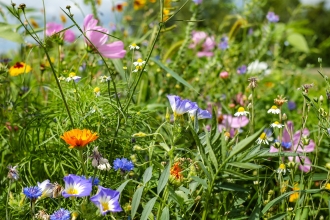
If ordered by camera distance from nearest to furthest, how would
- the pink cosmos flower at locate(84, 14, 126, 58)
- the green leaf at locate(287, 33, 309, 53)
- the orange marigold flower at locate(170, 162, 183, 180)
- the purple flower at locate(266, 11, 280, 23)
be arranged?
1. the orange marigold flower at locate(170, 162, 183, 180)
2. the pink cosmos flower at locate(84, 14, 126, 58)
3. the purple flower at locate(266, 11, 280, 23)
4. the green leaf at locate(287, 33, 309, 53)

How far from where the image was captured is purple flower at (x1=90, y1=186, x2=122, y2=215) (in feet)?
2.48

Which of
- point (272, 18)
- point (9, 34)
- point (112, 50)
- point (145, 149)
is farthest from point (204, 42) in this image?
point (145, 149)

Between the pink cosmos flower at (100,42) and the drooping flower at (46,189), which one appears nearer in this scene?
the drooping flower at (46,189)

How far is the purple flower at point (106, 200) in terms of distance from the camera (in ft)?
2.48

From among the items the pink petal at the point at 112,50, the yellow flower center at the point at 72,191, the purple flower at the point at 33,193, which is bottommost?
the yellow flower center at the point at 72,191

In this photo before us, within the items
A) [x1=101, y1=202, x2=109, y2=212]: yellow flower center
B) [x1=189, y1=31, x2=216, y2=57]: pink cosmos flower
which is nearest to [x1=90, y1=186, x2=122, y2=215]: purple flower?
[x1=101, y1=202, x2=109, y2=212]: yellow flower center

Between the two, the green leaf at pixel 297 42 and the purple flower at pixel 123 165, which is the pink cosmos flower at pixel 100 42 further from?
the green leaf at pixel 297 42

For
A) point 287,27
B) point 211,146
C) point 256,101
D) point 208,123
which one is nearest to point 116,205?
point 211,146

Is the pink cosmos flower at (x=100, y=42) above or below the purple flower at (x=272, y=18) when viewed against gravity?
above

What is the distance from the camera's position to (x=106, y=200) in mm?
781

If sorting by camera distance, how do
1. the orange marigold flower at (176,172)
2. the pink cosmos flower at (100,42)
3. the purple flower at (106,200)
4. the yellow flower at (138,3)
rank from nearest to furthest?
the purple flower at (106,200), the orange marigold flower at (176,172), the pink cosmos flower at (100,42), the yellow flower at (138,3)

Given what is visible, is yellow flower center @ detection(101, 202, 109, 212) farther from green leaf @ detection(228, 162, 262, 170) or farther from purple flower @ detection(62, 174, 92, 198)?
green leaf @ detection(228, 162, 262, 170)

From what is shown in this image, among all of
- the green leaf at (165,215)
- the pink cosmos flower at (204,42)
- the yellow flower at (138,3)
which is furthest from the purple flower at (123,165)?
the yellow flower at (138,3)

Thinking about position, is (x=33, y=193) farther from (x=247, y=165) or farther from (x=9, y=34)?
(x=9, y=34)
